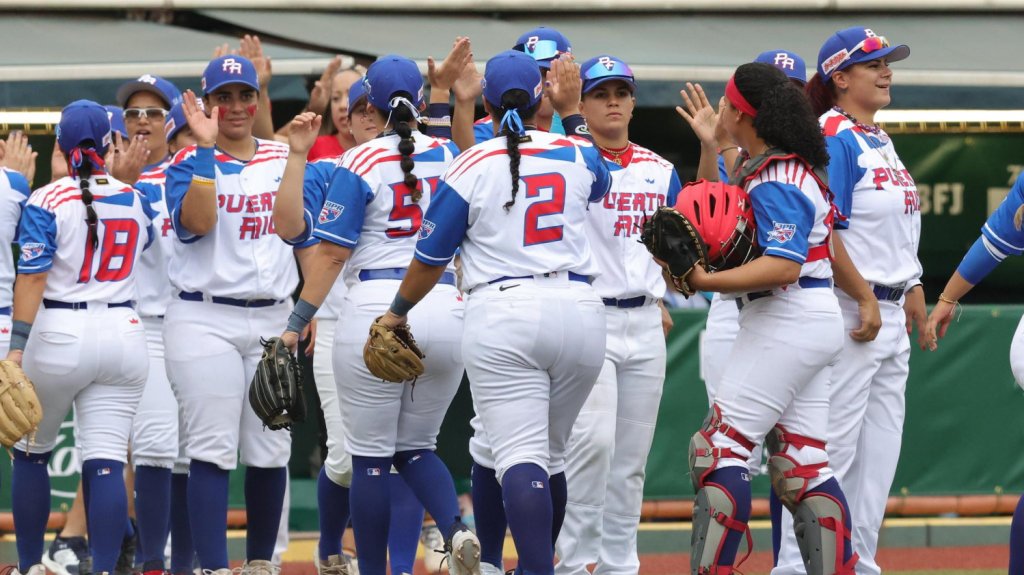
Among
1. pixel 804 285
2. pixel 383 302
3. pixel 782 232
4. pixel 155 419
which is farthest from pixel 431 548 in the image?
pixel 782 232

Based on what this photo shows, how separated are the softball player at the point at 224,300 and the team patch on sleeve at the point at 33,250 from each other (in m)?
0.53

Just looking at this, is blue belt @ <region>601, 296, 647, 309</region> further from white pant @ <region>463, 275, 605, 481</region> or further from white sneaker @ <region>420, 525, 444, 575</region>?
white sneaker @ <region>420, 525, 444, 575</region>

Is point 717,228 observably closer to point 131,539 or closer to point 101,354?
point 101,354

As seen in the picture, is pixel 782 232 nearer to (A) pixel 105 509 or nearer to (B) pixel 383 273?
(B) pixel 383 273

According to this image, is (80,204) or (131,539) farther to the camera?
(131,539)

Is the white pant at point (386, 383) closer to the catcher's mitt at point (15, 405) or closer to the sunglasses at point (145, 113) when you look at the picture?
the catcher's mitt at point (15, 405)

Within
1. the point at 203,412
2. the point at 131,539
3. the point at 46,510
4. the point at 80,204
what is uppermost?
the point at 80,204

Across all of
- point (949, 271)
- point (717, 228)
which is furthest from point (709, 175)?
point (949, 271)

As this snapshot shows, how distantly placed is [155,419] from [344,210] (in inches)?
70.4

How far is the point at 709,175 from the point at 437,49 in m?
3.33

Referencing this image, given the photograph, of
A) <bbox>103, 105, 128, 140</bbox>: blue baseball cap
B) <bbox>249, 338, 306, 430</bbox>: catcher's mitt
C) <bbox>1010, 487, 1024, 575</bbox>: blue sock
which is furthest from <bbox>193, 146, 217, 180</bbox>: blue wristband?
<bbox>1010, 487, 1024, 575</bbox>: blue sock

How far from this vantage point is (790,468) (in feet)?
18.9

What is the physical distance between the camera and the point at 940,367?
9.20 metres

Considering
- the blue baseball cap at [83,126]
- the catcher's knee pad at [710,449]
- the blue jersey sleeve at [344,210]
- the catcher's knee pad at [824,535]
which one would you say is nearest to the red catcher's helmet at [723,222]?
the catcher's knee pad at [710,449]
